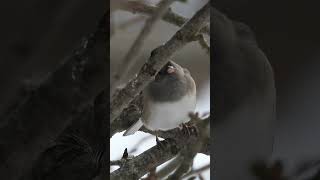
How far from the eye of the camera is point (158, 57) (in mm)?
599

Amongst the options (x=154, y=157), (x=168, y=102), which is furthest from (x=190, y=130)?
(x=168, y=102)

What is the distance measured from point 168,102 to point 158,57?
1.41 feet

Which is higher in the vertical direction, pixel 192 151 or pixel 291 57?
pixel 291 57

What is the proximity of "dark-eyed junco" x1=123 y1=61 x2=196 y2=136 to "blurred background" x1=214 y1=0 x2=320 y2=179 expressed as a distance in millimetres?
182

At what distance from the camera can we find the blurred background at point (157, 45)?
54 cm

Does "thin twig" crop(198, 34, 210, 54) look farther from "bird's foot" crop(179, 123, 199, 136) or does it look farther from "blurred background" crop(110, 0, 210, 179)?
"bird's foot" crop(179, 123, 199, 136)

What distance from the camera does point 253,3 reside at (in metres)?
0.52

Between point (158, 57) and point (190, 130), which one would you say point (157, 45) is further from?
point (190, 130)
